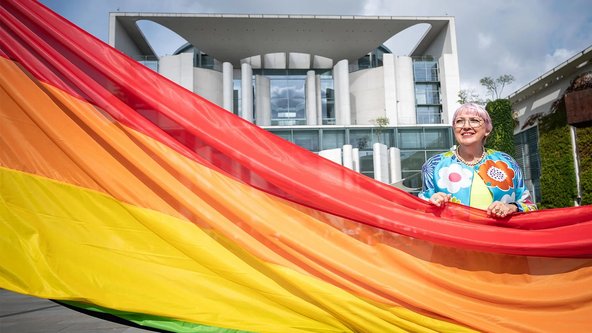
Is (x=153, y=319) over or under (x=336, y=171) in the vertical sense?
under

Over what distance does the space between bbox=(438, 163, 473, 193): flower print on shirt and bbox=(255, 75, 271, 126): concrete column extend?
40887 mm

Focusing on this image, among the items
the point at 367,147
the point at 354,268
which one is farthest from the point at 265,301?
the point at 367,147

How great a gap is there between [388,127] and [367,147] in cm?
346

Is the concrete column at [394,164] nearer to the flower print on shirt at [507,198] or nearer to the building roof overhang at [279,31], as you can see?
the building roof overhang at [279,31]

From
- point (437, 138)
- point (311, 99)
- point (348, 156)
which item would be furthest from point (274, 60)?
point (437, 138)

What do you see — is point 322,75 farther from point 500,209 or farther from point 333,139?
point 500,209

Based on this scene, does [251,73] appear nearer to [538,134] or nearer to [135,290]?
[538,134]

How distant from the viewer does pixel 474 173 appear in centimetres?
238

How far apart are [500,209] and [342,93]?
4152 centimetres

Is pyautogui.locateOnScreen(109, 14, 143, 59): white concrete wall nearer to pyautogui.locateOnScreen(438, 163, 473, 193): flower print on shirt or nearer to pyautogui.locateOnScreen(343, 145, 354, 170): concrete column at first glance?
pyautogui.locateOnScreen(343, 145, 354, 170): concrete column

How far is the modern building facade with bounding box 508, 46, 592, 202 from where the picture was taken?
65.7 ft

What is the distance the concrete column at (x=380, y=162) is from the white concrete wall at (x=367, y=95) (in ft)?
22.9

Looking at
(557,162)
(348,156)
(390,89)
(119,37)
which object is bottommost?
A: (557,162)

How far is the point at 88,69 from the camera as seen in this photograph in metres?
2.18
